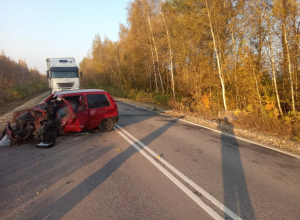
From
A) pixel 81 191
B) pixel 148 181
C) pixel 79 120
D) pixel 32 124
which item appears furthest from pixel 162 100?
pixel 81 191

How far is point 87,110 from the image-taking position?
9.27 m

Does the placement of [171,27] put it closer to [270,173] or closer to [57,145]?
[57,145]

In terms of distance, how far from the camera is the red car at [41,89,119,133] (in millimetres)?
8938

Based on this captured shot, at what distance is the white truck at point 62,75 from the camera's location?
20.1 metres

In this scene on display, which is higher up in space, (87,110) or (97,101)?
(97,101)

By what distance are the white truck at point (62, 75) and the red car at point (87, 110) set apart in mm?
11320

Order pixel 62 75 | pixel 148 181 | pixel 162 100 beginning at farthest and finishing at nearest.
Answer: pixel 162 100, pixel 62 75, pixel 148 181

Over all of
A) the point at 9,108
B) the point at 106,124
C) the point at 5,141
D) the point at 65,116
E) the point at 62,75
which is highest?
the point at 62,75

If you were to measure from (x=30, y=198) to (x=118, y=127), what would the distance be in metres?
6.71

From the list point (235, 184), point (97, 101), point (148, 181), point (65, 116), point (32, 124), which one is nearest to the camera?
point (235, 184)

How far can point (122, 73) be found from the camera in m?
42.5

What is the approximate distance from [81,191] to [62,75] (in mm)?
17891

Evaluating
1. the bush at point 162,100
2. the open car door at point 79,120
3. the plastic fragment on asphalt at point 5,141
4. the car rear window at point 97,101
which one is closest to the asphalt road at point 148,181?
the plastic fragment on asphalt at point 5,141

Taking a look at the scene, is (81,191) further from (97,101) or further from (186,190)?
(97,101)
